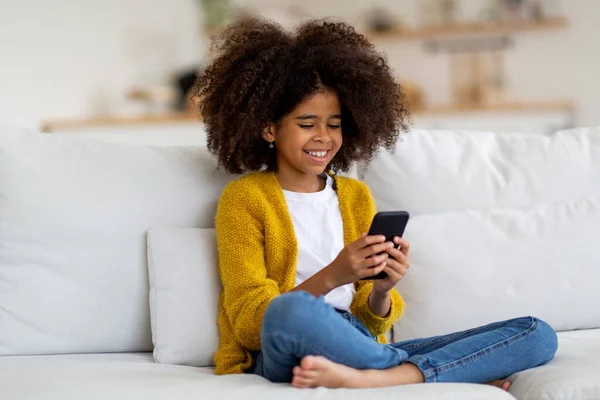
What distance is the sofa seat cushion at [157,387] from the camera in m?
1.46

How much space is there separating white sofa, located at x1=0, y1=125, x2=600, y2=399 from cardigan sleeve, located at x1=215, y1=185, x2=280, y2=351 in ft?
0.41

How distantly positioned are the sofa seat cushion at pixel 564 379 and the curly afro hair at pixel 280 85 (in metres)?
0.66

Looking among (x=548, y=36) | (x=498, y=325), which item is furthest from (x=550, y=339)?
(x=548, y=36)

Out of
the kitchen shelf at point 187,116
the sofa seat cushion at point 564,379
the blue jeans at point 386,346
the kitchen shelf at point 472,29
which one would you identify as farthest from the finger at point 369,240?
the kitchen shelf at point 472,29

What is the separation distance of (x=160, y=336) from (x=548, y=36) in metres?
4.37

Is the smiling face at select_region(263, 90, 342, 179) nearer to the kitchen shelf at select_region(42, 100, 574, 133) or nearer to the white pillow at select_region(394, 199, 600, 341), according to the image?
the white pillow at select_region(394, 199, 600, 341)

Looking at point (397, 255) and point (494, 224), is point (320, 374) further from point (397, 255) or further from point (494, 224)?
point (494, 224)

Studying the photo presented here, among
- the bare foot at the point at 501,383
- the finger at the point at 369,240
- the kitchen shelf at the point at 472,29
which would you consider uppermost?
the kitchen shelf at the point at 472,29

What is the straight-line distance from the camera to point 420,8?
5.67m

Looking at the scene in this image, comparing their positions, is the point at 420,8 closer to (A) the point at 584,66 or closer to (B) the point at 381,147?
(A) the point at 584,66

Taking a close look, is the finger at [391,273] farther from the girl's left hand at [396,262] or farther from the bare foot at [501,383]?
the bare foot at [501,383]

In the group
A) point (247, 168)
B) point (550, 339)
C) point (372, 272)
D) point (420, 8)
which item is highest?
point (420, 8)

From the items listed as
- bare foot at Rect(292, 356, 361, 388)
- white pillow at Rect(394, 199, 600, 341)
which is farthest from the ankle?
white pillow at Rect(394, 199, 600, 341)

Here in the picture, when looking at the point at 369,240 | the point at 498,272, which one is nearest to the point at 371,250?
the point at 369,240
